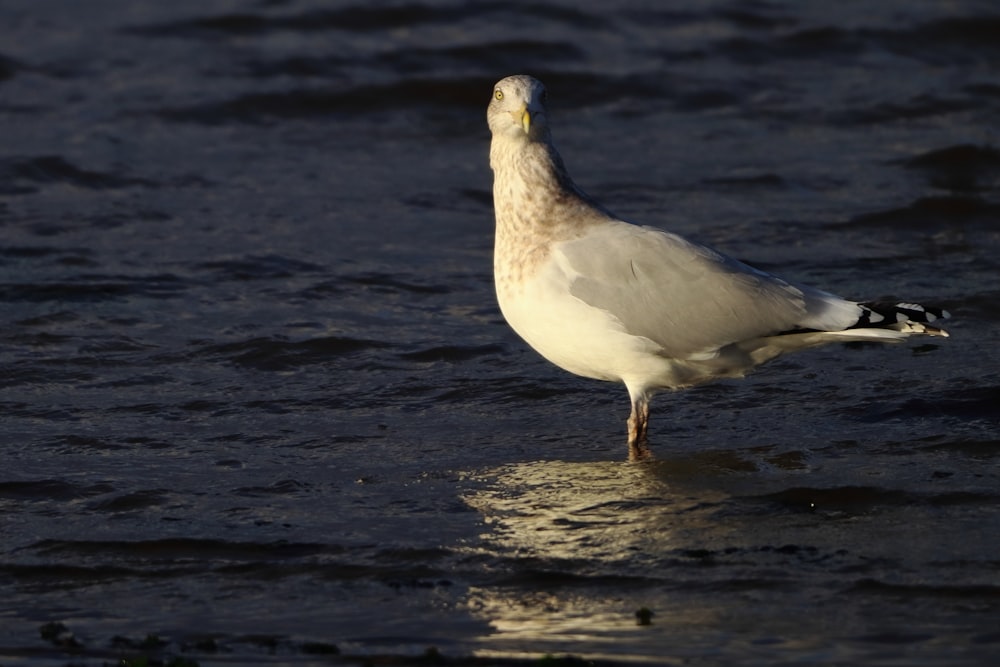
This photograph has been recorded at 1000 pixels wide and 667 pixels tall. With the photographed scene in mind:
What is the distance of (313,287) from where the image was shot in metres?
9.91

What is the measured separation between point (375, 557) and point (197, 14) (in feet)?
38.6

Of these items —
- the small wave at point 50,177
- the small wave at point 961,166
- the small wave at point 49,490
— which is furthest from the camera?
the small wave at point 961,166

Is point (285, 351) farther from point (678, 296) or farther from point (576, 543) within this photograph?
point (576, 543)

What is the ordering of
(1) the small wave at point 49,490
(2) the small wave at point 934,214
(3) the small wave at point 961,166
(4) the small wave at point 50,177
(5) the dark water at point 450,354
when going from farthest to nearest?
(3) the small wave at point 961,166 → (4) the small wave at point 50,177 → (2) the small wave at point 934,214 → (1) the small wave at point 49,490 → (5) the dark water at point 450,354

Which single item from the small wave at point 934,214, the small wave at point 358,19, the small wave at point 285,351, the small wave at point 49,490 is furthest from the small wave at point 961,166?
the small wave at point 49,490

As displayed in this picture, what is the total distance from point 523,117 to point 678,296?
1065mm

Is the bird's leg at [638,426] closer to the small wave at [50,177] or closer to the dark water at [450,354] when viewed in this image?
the dark water at [450,354]

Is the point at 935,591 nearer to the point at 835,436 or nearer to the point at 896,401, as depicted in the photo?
the point at 835,436

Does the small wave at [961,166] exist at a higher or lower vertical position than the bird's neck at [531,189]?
lower

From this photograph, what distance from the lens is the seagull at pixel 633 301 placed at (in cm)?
675

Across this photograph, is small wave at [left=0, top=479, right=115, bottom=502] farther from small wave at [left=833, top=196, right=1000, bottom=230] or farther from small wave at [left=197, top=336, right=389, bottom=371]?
small wave at [left=833, top=196, right=1000, bottom=230]

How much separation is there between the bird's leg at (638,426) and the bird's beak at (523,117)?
4.23 feet

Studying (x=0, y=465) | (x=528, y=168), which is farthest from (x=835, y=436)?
(x=0, y=465)

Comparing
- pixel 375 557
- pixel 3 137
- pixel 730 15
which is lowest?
pixel 375 557
